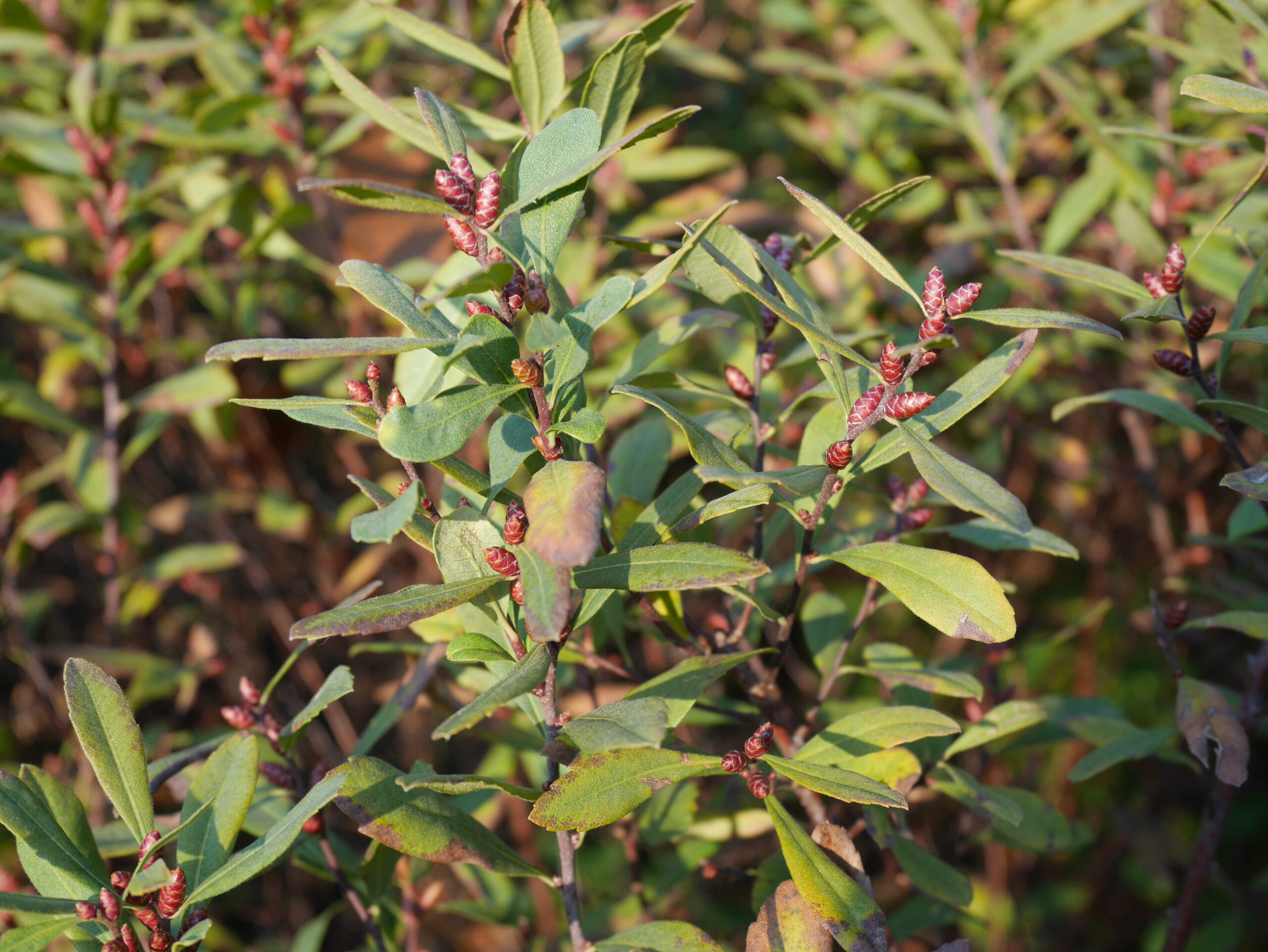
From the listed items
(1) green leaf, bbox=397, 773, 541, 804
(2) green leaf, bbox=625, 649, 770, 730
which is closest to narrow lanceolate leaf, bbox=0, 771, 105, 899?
(1) green leaf, bbox=397, 773, 541, 804

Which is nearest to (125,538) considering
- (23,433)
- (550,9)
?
(23,433)

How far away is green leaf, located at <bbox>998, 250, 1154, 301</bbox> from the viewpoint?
1.08 m

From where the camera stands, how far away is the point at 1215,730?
Result: 1138mm

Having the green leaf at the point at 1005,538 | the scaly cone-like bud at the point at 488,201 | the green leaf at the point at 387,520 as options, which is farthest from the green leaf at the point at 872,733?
the scaly cone-like bud at the point at 488,201

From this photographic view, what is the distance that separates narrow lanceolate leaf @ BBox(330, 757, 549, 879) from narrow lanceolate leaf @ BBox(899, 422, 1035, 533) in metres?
0.55

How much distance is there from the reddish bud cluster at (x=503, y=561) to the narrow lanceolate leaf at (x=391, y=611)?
1 centimetres

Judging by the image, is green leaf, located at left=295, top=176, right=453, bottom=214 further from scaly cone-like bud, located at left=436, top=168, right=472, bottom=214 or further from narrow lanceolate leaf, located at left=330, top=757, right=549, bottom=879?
narrow lanceolate leaf, located at left=330, top=757, right=549, bottom=879

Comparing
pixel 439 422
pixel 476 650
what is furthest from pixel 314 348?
pixel 476 650

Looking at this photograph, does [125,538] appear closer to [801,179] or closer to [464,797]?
[464,797]

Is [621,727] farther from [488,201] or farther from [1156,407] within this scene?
[1156,407]

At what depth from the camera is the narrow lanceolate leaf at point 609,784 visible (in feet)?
2.87

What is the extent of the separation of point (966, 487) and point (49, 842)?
987mm

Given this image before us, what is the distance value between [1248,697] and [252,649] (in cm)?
253

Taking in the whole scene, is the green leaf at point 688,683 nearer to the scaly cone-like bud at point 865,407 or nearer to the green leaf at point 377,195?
the scaly cone-like bud at point 865,407
